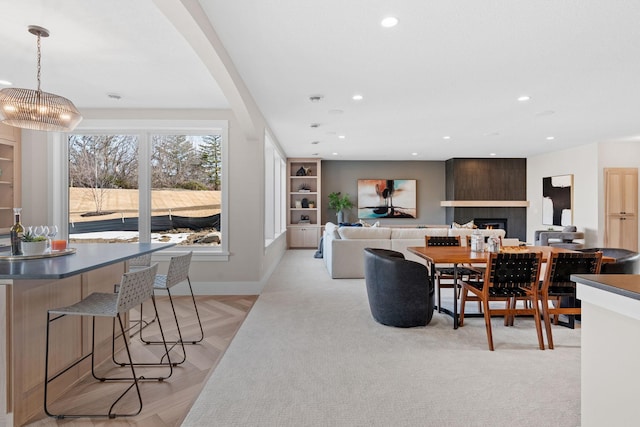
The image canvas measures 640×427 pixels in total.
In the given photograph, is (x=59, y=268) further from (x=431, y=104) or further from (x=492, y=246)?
(x=431, y=104)

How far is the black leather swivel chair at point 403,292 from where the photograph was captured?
10.9 ft

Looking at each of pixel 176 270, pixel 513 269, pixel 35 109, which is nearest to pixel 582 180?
pixel 513 269

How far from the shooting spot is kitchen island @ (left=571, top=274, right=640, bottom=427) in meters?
1.33

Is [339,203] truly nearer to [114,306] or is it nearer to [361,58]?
[361,58]

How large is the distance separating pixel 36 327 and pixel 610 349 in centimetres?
293

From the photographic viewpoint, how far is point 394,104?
450 centimetres

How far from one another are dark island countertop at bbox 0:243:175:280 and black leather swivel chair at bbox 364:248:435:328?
2.11m

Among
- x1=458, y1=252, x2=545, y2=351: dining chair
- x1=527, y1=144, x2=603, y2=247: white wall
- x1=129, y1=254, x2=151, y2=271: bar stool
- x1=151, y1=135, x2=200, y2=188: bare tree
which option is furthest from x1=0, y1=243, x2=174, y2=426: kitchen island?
x1=527, y1=144, x2=603, y2=247: white wall

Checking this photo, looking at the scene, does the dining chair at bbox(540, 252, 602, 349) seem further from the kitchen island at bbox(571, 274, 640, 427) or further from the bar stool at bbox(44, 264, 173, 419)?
the bar stool at bbox(44, 264, 173, 419)

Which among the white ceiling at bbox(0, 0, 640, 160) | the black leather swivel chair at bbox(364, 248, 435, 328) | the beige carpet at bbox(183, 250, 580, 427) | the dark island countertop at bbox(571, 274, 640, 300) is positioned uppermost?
the white ceiling at bbox(0, 0, 640, 160)

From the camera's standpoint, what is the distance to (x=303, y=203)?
9.48 meters

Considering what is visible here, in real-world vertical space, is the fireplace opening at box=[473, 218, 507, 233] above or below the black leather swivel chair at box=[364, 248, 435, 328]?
above

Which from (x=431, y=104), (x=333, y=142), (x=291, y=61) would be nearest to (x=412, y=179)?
(x=333, y=142)

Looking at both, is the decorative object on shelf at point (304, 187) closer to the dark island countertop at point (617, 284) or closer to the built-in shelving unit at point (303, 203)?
the built-in shelving unit at point (303, 203)
